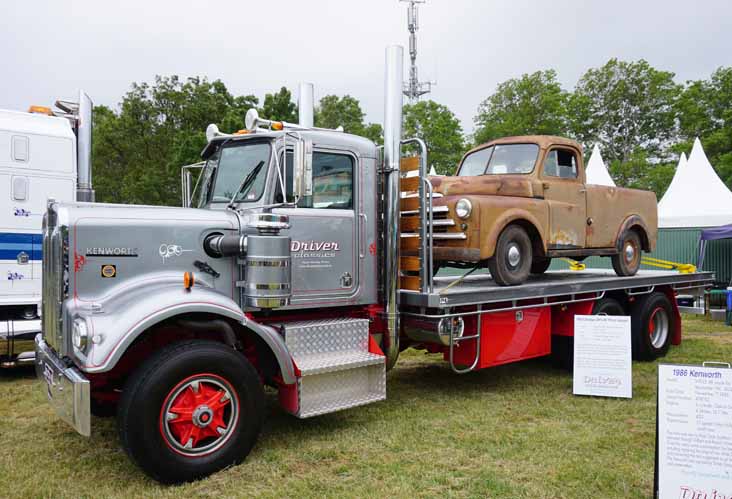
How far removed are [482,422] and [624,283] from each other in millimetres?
3232

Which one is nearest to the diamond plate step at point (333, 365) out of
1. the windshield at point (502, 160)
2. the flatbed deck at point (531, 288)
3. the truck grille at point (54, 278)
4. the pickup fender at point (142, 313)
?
the pickup fender at point (142, 313)

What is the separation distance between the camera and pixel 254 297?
409 centimetres

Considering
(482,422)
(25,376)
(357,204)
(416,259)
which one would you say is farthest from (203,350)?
(25,376)

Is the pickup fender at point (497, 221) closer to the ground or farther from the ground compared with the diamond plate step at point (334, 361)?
farther from the ground

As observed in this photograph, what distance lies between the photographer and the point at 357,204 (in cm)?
497

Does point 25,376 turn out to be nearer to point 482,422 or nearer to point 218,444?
point 218,444

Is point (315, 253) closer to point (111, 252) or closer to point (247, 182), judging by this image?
point (247, 182)

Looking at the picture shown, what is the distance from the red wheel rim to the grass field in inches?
9.5

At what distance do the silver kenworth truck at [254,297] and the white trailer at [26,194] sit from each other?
2587 mm

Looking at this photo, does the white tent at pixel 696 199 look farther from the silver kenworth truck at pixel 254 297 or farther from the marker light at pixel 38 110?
the marker light at pixel 38 110

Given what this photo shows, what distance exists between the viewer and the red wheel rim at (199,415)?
3709mm

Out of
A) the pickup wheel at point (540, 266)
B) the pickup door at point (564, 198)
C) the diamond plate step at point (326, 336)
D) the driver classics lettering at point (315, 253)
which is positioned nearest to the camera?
the diamond plate step at point (326, 336)

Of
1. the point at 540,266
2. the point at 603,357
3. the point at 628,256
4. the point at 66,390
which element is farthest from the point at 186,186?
the point at 628,256

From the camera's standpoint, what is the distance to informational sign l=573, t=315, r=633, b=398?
18.9ft
